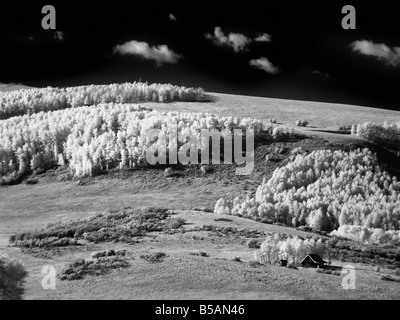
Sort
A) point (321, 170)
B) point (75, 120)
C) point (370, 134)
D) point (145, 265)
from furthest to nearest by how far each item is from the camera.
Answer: point (75, 120)
point (370, 134)
point (321, 170)
point (145, 265)

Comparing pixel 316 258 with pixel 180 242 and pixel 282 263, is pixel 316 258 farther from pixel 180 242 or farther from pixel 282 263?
pixel 180 242

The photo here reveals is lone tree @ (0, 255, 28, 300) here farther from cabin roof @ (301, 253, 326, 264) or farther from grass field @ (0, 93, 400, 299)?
cabin roof @ (301, 253, 326, 264)

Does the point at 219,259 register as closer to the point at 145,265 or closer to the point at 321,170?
the point at 145,265

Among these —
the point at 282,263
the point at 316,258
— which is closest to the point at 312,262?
the point at 316,258

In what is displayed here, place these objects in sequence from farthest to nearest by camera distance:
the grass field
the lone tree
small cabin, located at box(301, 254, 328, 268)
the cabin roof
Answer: the cabin roof, small cabin, located at box(301, 254, 328, 268), the grass field, the lone tree

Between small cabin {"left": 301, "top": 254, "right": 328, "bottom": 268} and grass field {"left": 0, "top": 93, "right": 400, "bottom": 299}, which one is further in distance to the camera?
small cabin {"left": 301, "top": 254, "right": 328, "bottom": 268}

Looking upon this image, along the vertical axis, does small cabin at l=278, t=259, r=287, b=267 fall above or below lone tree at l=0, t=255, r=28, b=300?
below

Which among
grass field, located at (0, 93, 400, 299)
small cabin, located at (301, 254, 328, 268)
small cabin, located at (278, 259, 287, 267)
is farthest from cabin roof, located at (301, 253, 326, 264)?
grass field, located at (0, 93, 400, 299)

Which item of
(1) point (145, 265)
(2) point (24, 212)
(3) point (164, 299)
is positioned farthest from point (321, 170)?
(3) point (164, 299)

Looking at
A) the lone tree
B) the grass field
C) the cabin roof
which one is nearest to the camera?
the lone tree

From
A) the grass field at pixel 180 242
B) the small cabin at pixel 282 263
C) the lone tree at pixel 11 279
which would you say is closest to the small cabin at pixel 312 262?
the small cabin at pixel 282 263
